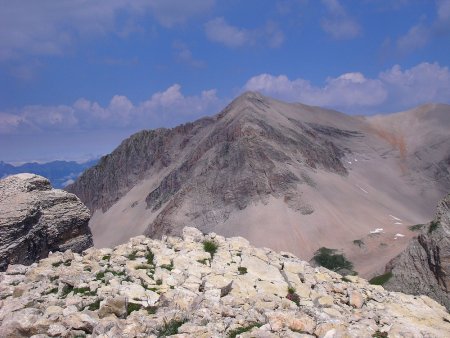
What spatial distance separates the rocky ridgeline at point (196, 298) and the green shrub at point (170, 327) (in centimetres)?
3

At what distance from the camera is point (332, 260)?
9712 centimetres

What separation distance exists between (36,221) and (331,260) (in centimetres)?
7994

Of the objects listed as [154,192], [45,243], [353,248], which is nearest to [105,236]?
[154,192]

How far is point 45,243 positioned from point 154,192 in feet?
406

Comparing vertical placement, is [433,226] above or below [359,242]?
above

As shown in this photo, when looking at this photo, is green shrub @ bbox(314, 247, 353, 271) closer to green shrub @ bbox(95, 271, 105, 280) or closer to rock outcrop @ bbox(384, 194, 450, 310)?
rock outcrop @ bbox(384, 194, 450, 310)

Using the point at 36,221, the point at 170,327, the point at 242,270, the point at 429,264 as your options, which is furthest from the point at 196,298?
the point at 429,264

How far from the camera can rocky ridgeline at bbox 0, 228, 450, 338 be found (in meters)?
13.3

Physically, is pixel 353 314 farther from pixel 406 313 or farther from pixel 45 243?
pixel 45 243

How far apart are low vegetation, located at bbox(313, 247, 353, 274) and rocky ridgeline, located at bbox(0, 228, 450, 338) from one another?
73.9 meters

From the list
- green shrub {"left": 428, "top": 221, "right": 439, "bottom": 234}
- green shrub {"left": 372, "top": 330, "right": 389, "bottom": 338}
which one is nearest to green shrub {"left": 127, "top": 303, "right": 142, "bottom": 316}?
green shrub {"left": 372, "top": 330, "right": 389, "bottom": 338}

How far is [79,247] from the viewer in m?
28.3

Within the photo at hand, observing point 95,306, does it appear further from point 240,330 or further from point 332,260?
point 332,260

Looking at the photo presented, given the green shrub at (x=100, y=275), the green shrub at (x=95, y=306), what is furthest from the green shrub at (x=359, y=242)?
the green shrub at (x=95, y=306)
